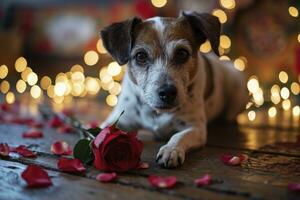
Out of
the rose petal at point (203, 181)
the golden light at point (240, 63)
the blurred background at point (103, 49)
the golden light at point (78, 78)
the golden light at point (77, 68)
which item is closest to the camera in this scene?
the rose petal at point (203, 181)

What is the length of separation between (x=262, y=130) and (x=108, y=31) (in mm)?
1288

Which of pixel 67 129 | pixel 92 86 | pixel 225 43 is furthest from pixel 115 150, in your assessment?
pixel 92 86

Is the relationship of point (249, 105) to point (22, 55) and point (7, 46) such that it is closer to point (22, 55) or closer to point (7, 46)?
point (7, 46)

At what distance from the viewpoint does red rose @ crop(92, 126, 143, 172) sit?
1.60 meters

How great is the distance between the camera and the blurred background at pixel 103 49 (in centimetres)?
339

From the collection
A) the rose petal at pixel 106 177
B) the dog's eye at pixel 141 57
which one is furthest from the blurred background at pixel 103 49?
the rose petal at pixel 106 177

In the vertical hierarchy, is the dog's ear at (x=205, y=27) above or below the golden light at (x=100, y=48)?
below

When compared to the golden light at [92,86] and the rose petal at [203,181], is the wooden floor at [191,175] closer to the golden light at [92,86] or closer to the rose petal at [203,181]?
the rose petal at [203,181]

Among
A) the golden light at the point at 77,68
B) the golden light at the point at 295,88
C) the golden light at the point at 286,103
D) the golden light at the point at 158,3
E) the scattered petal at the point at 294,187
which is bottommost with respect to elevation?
Answer: the scattered petal at the point at 294,187

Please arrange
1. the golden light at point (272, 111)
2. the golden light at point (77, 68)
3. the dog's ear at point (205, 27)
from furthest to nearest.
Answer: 1. the golden light at point (77, 68)
2. the golden light at point (272, 111)
3. the dog's ear at point (205, 27)

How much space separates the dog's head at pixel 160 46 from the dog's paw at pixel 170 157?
9.1 inches

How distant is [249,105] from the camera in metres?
3.19

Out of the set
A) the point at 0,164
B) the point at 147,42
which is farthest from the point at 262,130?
the point at 0,164

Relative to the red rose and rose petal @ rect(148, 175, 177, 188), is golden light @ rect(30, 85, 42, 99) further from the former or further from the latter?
rose petal @ rect(148, 175, 177, 188)
